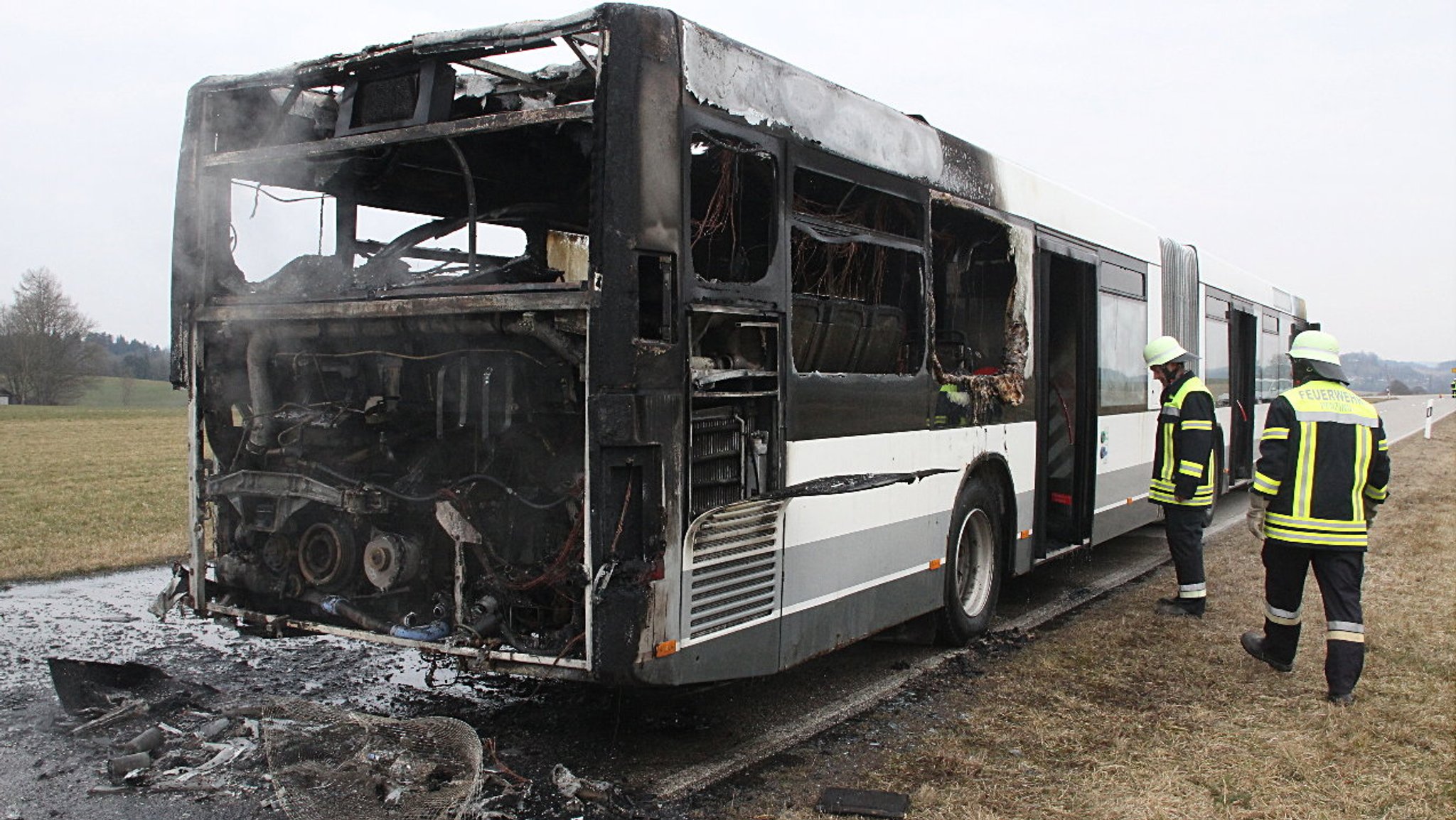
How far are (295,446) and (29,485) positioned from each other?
505 inches

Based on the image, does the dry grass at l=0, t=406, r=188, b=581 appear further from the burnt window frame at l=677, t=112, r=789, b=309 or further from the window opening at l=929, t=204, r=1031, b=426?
the window opening at l=929, t=204, r=1031, b=426

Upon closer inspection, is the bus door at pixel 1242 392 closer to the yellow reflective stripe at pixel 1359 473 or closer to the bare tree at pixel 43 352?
the yellow reflective stripe at pixel 1359 473

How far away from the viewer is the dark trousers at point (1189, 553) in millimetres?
7820

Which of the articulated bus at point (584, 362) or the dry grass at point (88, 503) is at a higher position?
the articulated bus at point (584, 362)

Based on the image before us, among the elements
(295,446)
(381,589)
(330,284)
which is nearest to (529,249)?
(330,284)

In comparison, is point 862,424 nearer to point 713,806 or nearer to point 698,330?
point 698,330

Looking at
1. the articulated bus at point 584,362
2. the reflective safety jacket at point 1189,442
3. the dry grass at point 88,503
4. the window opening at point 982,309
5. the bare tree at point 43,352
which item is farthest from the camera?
the bare tree at point 43,352

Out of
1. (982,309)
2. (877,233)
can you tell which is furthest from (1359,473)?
(877,233)

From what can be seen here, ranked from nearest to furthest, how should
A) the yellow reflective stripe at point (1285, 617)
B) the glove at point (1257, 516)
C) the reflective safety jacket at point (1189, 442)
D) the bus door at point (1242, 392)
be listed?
1. the yellow reflective stripe at point (1285, 617)
2. the glove at point (1257, 516)
3. the reflective safety jacket at point (1189, 442)
4. the bus door at point (1242, 392)

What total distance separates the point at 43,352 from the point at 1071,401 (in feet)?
174

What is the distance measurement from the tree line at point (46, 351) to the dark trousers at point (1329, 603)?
4929 centimetres

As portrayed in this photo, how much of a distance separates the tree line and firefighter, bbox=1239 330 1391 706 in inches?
1942

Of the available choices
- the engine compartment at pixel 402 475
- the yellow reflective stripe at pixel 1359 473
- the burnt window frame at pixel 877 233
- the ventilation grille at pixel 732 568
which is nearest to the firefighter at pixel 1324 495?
the yellow reflective stripe at pixel 1359 473

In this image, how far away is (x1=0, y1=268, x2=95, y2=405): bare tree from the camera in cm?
4950
